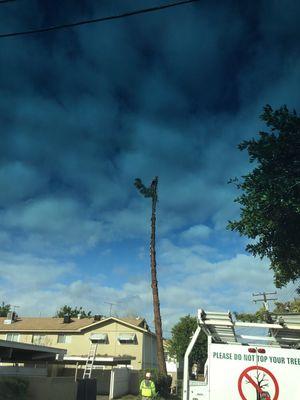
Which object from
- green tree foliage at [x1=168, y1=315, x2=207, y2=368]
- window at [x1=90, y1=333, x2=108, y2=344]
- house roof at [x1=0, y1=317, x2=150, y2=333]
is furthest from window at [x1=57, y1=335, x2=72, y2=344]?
green tree foliage at [x1=168, y1=315, x2=207, y2=368]

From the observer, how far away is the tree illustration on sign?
7617 mm

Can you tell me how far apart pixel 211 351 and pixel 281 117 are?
12.7 meters

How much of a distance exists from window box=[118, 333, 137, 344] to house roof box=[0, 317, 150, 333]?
0.95 meters

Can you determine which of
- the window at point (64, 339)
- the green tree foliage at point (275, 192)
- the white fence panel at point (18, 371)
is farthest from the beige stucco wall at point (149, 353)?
the green tree foliage at point (275, 192)

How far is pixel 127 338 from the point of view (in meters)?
48.7

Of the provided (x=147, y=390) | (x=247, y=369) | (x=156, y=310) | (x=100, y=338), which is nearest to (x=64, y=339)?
(x=100, y=338)

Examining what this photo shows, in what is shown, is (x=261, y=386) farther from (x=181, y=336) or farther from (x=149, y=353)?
(x=181, y=336)

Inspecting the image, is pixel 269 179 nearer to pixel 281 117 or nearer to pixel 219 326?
pixel 281 117

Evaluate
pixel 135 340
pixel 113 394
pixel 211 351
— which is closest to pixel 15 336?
pixel 135 340

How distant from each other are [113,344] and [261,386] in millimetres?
44086

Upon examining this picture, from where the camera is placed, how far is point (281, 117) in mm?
18438

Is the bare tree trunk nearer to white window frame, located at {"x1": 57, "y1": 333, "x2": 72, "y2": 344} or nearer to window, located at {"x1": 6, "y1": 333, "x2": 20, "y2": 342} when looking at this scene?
white window frame, located at {"x1": 57, "y1": 333, "x2": 72, "y2": 344}

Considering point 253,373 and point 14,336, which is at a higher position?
point 14,336

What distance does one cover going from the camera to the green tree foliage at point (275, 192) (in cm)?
1700
